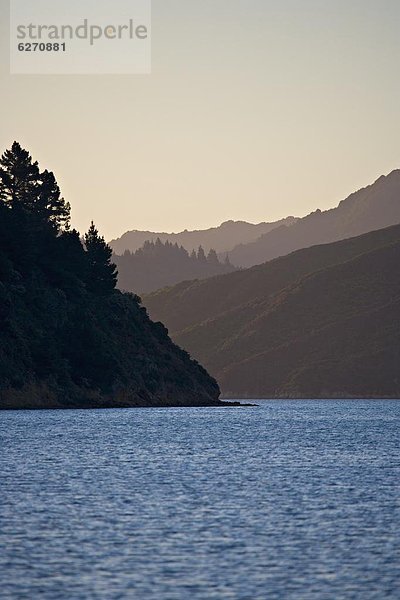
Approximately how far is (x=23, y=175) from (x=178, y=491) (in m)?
142

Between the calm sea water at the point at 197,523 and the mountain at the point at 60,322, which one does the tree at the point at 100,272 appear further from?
the calm sea water at the point at 197,523

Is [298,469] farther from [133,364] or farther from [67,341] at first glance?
[133,364]

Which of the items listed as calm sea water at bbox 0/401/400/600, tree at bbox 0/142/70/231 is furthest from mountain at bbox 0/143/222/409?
calm sea water at bbox 0/401/400/600

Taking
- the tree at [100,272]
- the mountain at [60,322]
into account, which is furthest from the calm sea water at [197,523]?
the tree at [100,272]

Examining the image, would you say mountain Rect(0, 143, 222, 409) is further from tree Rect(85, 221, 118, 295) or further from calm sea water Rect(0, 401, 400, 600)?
calm sea water Rect(0, 401, 400, 600)

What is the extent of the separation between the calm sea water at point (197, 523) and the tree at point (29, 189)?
351ft

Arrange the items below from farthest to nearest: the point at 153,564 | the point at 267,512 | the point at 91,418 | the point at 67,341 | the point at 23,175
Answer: the point at 23,175
the point at 67,341
the point at 91,418
the point at 267,512
the point at 153,564

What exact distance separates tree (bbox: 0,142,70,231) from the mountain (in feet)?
0.58

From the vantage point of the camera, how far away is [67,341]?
15888cm

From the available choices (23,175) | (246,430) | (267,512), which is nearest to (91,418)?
(246,430)

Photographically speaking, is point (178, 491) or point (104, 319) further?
point (104, 319)

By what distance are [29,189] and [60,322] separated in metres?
38.9

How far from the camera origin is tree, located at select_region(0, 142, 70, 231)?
187 m

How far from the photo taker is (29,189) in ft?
625
